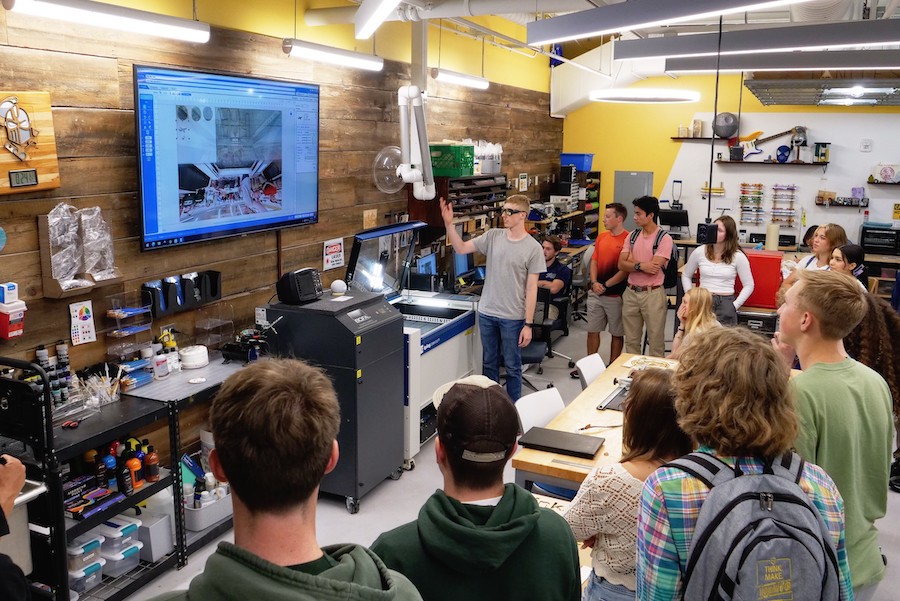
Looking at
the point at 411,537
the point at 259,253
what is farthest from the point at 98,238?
the point at 411,537

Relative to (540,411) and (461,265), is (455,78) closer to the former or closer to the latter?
(461,265)

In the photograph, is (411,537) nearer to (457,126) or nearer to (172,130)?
(172,130)

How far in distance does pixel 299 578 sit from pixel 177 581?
306cm

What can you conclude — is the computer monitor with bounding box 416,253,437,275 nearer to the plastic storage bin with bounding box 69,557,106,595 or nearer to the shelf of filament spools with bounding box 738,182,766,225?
the plastic storage bin with bounding box 69,557,106,595

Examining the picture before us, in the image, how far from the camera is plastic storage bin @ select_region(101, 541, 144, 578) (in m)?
3.70

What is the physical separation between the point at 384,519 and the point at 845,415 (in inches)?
115

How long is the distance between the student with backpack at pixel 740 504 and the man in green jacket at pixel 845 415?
42 cm

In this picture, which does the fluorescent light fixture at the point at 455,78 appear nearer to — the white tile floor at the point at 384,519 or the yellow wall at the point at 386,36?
the yellow wall at the point at 386,36

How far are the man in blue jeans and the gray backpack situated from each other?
12.9ft

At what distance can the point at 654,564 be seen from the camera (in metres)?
1.81

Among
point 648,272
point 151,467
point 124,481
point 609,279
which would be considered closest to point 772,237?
point 609,279

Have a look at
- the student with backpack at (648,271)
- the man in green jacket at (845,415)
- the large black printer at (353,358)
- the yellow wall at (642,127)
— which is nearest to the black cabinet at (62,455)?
the large black printer at (353,358)

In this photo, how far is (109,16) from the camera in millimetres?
3303

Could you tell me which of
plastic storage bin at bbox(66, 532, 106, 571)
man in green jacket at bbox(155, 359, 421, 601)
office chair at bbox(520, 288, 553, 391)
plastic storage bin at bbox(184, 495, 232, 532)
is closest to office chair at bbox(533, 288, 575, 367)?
office chair at bbox(520, 288, 553, 391)
